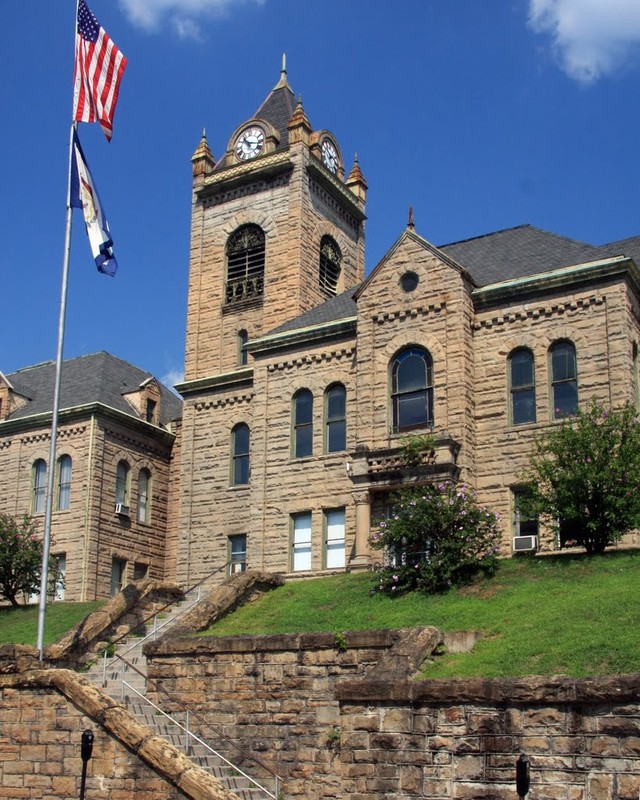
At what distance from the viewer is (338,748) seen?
21.2 metres

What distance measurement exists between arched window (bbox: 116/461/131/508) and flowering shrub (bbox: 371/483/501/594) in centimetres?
1712

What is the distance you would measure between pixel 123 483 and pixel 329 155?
52.4ft

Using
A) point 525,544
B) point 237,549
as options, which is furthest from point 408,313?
point 237,549

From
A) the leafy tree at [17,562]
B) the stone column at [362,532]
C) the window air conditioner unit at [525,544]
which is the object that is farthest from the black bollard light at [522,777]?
the leafy tree at [17,562]

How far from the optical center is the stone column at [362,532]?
1256 inches

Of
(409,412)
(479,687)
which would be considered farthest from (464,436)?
(479,687)

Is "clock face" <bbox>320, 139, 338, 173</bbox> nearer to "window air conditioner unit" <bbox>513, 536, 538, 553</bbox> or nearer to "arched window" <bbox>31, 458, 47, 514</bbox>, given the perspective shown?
"arched window" <bbox>31, 458, 47, 514</bbox>

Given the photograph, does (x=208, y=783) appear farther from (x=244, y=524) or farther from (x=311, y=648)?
(x=244, y=524)

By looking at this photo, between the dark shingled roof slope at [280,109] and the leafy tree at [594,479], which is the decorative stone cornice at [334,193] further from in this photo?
the leafy tree at [594,479]

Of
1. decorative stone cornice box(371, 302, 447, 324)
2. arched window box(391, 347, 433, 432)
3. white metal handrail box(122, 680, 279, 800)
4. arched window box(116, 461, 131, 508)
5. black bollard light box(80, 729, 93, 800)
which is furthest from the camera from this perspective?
arched window box(116, 461, 131, 508)

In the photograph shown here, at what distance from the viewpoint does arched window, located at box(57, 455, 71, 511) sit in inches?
1704

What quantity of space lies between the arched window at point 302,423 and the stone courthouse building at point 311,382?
0.21 ft

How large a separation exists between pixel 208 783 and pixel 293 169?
28.9m

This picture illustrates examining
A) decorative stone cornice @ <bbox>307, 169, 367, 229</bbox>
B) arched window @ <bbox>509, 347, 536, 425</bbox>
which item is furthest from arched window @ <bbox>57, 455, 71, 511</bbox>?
arched window @ <bbox>509, 347, 536, 425</bbox>
